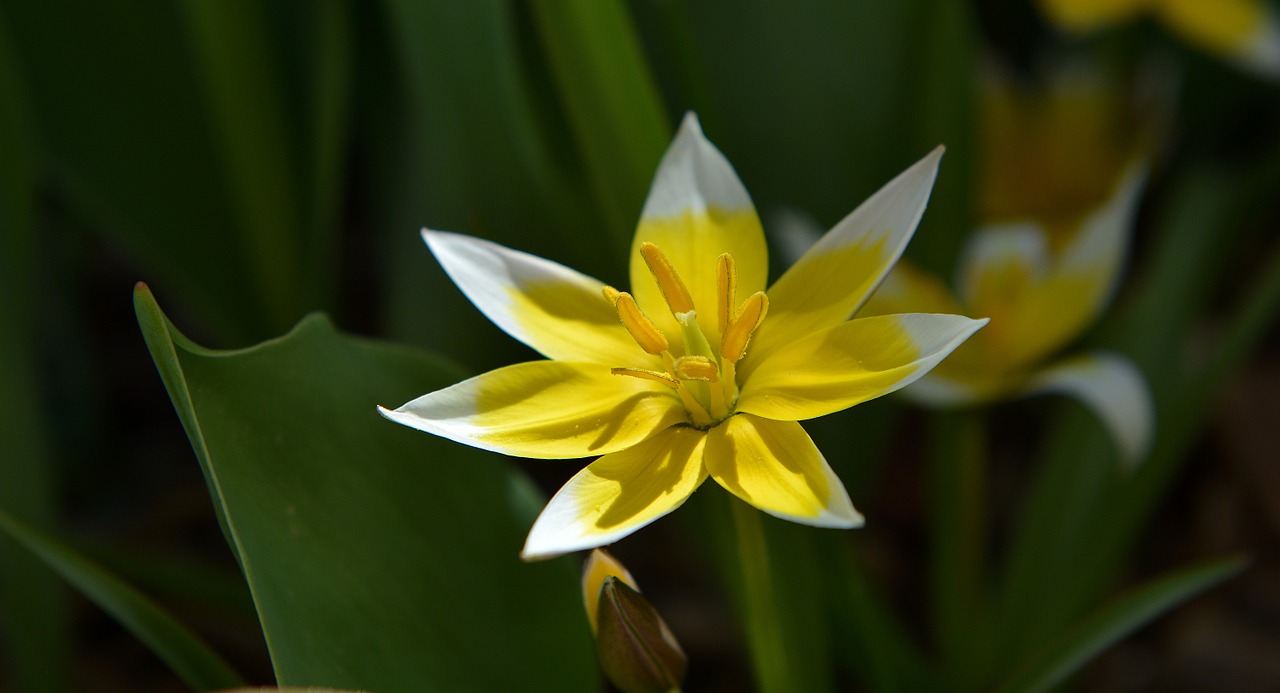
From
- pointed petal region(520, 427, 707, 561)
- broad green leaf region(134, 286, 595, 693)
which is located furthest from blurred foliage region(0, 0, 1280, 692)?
pointed petal region(520, 427, 707, 561)

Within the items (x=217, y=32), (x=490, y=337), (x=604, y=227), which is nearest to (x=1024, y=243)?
(x=604, y=227)

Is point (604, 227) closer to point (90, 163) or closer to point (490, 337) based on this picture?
point (490, 337)

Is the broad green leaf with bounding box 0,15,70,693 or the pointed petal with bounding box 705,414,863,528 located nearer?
the pointed petal with bounding box 705,414,863,528

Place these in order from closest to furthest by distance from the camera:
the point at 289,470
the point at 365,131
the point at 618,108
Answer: the point at 289,470, the point at 618,108, the point at 365,131

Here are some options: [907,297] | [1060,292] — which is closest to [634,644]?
[907,297]

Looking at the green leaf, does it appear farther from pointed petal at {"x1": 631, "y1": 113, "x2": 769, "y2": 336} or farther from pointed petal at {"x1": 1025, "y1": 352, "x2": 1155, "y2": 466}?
pointed petal at {"x1": 631, "y1": 113, "x2": 769, "y2": 336}

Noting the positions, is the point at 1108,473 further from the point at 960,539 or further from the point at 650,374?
the point at 650,374
